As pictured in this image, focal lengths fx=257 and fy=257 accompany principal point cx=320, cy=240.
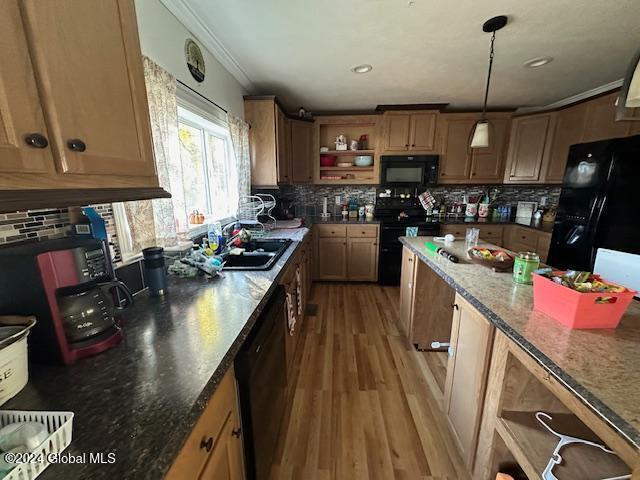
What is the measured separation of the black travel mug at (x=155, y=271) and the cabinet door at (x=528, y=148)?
13.4ft

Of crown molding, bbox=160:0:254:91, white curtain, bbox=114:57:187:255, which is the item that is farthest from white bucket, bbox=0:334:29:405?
crown molding, bbox=160:0:254:91

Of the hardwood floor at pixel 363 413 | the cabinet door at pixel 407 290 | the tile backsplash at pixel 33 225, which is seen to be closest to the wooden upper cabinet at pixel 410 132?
the cabinet door at pixel 407 290

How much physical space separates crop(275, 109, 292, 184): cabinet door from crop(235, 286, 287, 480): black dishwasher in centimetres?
187

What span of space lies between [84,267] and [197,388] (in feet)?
1.65

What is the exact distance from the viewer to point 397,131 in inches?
135

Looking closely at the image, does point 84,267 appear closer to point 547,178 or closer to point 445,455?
point 445,455

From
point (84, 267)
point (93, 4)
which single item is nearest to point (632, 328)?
point (84, 267)

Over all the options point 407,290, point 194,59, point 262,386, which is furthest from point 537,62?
point 262,386

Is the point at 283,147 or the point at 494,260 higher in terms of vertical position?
the point at 283,147

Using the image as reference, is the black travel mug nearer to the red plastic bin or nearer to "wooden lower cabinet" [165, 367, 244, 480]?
"wooden lower cabinet" [165, 367, 244, 480]

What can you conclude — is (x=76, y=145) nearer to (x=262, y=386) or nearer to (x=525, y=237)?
(x=262, y=386)

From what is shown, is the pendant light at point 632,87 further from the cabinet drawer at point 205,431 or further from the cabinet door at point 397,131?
the cabinet door at point 397,131

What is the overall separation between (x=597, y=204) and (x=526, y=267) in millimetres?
1708

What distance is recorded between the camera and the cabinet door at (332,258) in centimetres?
353
